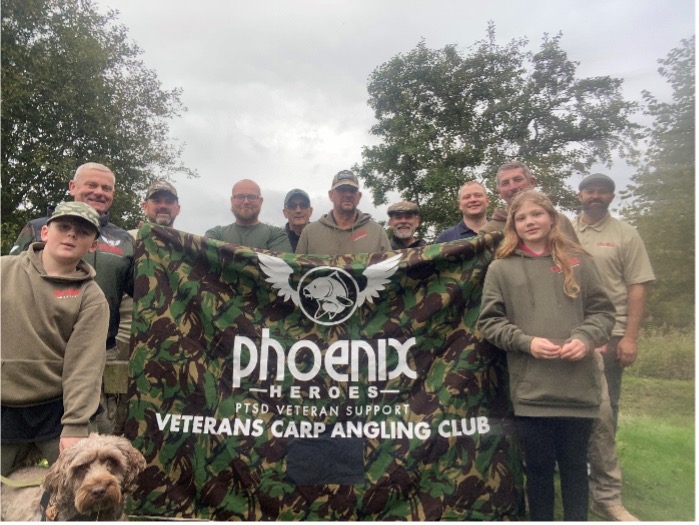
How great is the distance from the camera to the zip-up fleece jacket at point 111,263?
159 inches

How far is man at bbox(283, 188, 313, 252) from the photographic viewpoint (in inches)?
231

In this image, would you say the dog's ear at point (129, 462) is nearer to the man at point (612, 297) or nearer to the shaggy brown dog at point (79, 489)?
the shaggy brown dog at point (79, 489)

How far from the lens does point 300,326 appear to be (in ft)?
13.0

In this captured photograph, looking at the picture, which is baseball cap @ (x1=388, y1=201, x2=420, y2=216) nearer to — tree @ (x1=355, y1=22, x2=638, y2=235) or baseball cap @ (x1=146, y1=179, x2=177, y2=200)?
baseball cap @ (x1=146, y1=179, x2=177, y2=200)

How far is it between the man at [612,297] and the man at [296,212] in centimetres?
271

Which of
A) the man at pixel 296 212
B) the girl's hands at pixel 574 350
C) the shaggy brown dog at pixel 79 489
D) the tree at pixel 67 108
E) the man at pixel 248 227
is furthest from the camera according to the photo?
the tree at pixel 67 108

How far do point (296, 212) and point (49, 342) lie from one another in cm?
308

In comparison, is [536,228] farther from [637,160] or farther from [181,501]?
[637,160]

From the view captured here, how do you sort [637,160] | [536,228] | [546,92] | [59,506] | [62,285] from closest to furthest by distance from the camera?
[59,506] → [62,285] → [536,228] → [637,160] → [546,92]

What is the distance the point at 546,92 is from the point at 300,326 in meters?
20.4

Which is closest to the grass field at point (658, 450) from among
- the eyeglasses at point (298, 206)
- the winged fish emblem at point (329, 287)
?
the winged fish emblem at point (329, 287)

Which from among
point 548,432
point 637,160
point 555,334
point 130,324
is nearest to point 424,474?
point 548,432

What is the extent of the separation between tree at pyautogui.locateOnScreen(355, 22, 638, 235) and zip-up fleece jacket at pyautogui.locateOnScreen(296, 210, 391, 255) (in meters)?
13.3

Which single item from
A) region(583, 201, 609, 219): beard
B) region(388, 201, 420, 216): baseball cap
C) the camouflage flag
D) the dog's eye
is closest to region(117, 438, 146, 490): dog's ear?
the dog's eye
